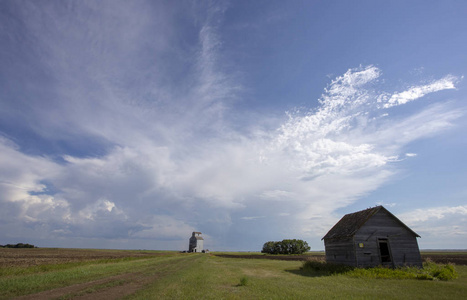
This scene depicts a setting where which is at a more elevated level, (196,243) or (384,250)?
(384,250)

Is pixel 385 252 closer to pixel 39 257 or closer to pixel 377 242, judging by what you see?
pixel 377 242

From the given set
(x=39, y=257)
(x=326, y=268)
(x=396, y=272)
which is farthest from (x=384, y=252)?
(x=39, y=257)

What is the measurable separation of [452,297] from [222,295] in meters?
13.5

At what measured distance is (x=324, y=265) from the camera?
A: 30.5 m

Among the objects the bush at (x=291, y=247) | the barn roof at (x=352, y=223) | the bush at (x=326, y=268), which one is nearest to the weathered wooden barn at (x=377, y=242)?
the barn roof at (x=352, y=223)

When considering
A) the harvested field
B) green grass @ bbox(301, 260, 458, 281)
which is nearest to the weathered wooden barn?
green grass @ bbox(301, 260, 458, 281)

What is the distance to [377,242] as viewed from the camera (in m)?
28.3

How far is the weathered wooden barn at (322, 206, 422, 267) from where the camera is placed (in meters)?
27.6

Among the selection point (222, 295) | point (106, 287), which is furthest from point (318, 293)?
point (106, 287)

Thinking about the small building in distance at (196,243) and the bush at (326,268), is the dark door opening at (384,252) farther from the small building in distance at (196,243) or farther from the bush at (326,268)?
the small building in distance at (196,243)

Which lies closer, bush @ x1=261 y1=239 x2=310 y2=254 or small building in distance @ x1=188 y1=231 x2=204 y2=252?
bush @ x1=261 y1=239 x2=310 y2=254

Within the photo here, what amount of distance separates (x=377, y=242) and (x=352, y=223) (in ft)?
12.0

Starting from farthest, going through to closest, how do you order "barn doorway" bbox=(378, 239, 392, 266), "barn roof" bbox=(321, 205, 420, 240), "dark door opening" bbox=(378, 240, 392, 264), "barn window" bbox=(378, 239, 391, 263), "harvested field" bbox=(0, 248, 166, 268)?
"harvested field" bbox=(0, 248, 166, 268)
"barn roof" bbox=(321, 205, 420, 240)
"barn window" bbox=(378, 239, 391, 263)
"dark door opening" bbox=(378, 240, 392, 264)
"barn doorway" bbox=(378, 239, 392, 266)

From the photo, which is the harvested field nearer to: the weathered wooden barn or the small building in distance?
the weathered wooden barn
